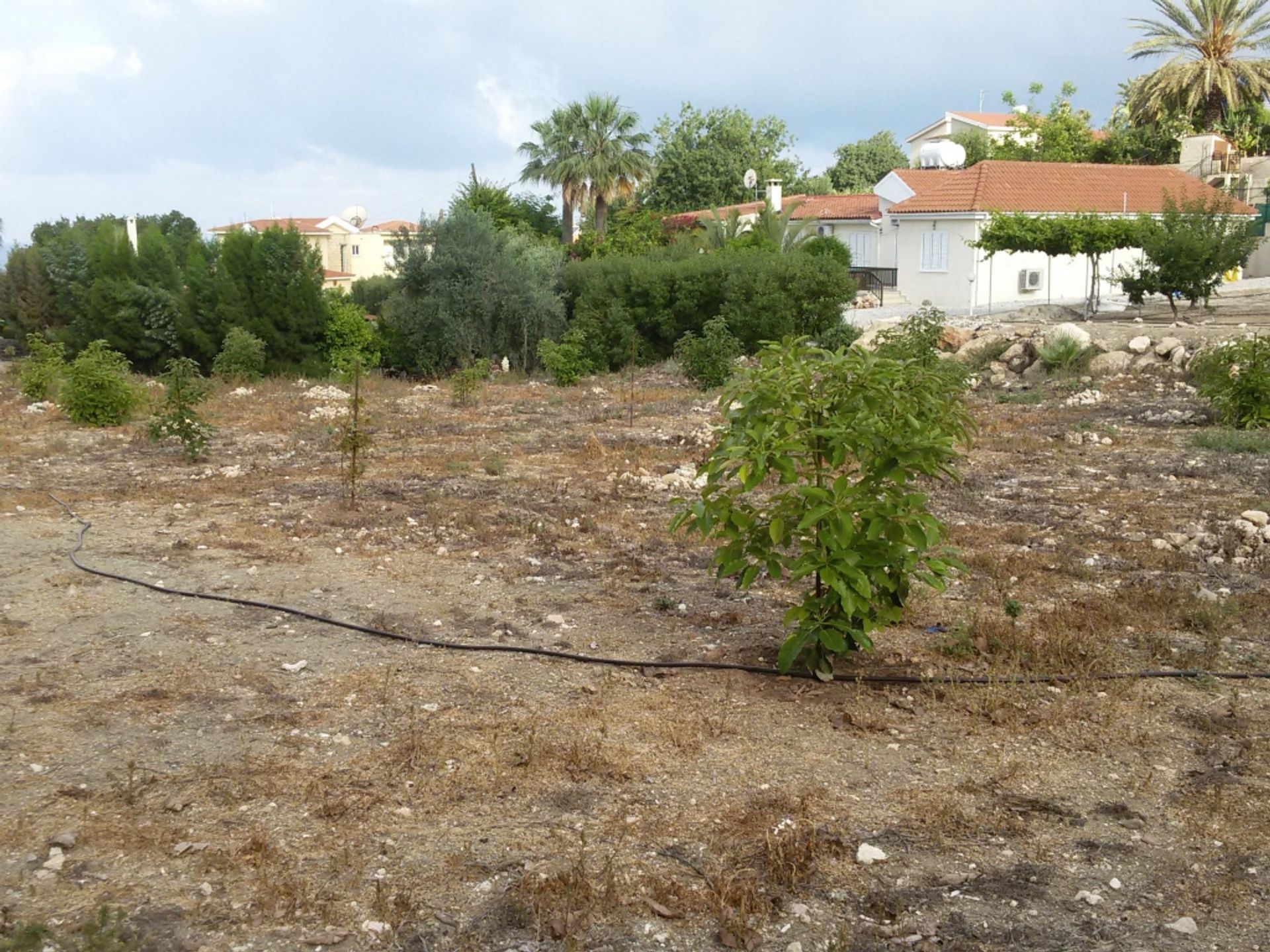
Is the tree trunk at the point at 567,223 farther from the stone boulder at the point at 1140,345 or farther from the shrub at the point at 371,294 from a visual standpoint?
the stone boulder at the point at 1140,345

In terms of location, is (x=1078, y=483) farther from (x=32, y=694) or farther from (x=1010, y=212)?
(x=1010, y=212)

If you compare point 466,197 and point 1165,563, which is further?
point 466,197

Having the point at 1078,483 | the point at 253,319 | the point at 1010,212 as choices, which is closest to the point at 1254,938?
the point at 1078,483

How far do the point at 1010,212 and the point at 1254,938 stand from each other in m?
27.0

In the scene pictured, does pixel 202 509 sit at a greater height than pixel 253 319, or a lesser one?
lesser

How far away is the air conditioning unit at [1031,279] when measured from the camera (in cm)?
2941

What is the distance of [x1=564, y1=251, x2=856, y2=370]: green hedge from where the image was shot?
→ 21953 millimetres

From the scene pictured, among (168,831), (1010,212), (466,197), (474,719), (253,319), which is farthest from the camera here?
(466,197)

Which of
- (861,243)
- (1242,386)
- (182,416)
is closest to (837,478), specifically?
(182,416)

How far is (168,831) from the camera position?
13.5 ft

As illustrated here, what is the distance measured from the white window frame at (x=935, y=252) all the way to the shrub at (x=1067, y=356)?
12.0 m

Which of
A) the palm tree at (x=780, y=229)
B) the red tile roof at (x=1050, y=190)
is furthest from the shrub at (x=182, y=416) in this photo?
the red tile roof at (x=1050, y=190)

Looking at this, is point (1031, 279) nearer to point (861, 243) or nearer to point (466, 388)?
point (861, 243)

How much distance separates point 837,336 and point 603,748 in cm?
1745
